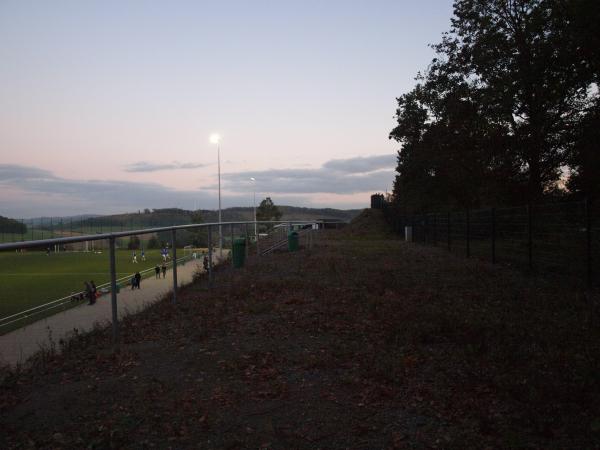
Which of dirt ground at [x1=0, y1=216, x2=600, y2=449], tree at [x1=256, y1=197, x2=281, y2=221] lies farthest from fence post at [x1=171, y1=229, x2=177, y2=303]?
tree at [x1=256, y1=197, x2=281, y2=221]

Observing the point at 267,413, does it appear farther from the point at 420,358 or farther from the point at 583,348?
the point at 583,348

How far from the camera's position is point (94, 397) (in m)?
4.43

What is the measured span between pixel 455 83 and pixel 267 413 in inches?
1256

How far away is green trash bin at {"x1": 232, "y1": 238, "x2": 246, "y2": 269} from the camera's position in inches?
598

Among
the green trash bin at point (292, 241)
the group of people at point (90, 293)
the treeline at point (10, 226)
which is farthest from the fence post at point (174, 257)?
the treeline at point (10, 226)

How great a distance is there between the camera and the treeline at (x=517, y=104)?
82.7 ft

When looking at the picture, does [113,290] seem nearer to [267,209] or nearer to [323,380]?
[323,380]

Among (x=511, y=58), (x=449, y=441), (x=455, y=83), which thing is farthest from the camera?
(x=455, y=83)

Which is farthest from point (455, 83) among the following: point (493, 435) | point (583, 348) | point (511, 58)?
point (493, 435)

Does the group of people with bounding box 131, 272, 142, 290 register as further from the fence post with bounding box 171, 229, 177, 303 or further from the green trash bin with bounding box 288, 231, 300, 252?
the green trash bin with bounding box 288, 231, 300, 252

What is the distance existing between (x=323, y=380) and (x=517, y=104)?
89.5 feet

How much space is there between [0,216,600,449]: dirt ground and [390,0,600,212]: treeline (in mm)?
18975

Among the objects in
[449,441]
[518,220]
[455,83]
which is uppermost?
[455,83]

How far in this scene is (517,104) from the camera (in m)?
27.9
